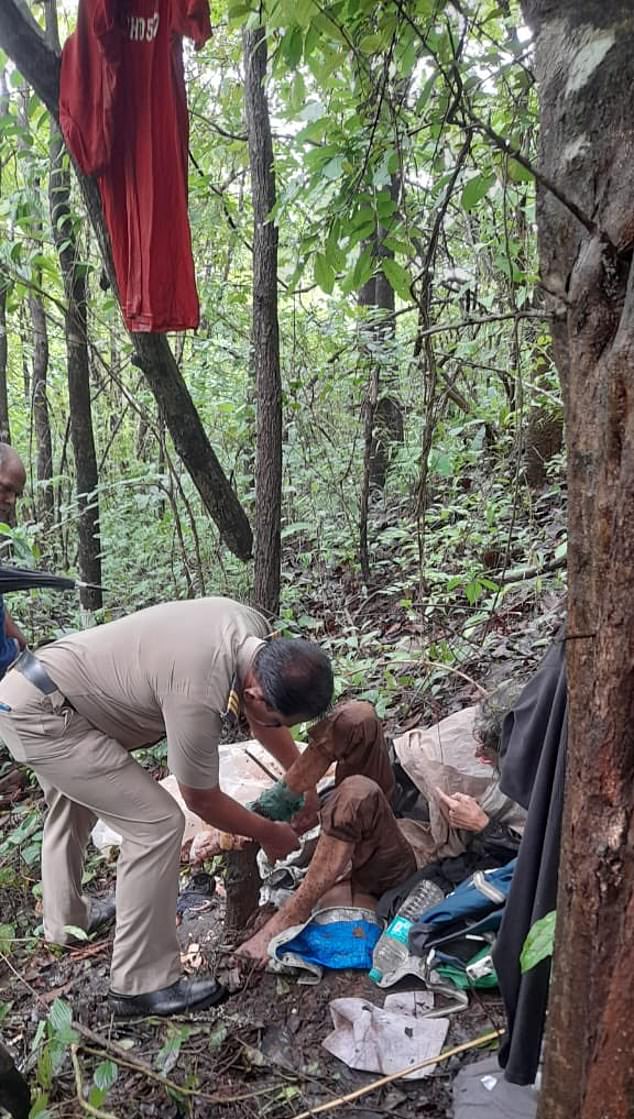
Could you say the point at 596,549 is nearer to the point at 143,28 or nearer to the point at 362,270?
the point at 362,270

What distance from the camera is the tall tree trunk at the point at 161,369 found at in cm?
333

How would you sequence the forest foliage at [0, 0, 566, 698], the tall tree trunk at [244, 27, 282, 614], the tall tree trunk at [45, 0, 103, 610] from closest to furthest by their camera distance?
the forest foliage at [0, 0, 566, 698], the tall tree trunk at [244, 27, 282, 614], the tall tree trunk at [45, 0, 103, 610]

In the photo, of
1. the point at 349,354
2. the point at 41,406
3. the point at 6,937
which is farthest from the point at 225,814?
the point at 41,406

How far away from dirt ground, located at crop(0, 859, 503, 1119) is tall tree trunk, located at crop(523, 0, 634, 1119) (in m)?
1.45

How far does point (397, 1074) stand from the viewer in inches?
97.1

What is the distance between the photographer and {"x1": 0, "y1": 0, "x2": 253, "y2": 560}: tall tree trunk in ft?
10.9

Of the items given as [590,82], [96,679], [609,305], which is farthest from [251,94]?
[609,305]

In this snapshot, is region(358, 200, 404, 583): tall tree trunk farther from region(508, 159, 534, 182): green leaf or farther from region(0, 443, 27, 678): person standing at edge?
region(0, 443, 27, 678): person standing at edge

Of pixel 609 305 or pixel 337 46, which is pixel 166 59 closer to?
pixel 337 46

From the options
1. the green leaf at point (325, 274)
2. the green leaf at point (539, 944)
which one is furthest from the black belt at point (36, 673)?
the green leaf at point (539, 944)

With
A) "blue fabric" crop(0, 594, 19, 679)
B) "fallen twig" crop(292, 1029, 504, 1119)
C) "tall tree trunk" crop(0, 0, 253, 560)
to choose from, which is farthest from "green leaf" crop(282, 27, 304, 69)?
"fallen twig" crop(292, 1029, 504, 1119)

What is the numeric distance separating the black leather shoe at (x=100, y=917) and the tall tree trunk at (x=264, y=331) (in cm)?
177

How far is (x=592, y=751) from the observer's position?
3.98 feet

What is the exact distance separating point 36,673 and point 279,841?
42.7 inches
